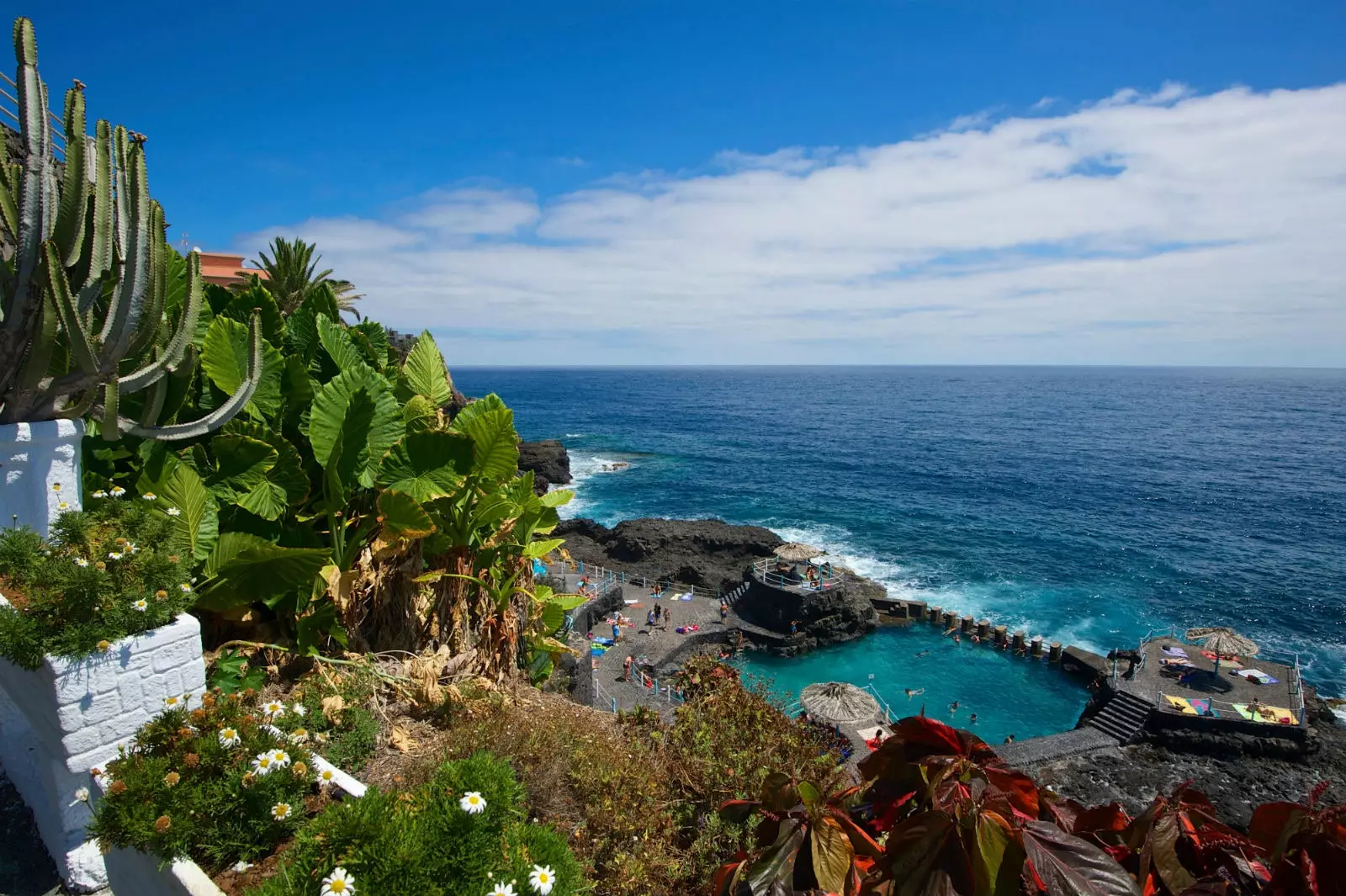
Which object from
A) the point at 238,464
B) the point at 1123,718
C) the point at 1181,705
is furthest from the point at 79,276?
the point at 1181,705

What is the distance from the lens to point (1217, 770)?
20.6m

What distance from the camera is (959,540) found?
1678 inches

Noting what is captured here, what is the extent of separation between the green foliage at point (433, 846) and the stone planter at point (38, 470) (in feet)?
13.1

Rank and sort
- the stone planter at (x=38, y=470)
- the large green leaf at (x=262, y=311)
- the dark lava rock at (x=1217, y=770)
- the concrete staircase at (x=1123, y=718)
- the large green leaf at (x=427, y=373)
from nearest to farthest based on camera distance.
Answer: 1. the stone planter at (x=38, y=470)
2. the large green leaf at (x=262, y=311)
3. the large green leaf at (x=427, y=373)
4. the dark lava rock at (x=1217, y=770)
5. the concrete staircase at (x=1123, y=718)

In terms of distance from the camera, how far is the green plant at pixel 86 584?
4.59 metres

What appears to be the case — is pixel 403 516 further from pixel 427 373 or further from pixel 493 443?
pixel 427 373

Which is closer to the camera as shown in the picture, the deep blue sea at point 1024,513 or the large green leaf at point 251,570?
the large green leaf at point 251,570

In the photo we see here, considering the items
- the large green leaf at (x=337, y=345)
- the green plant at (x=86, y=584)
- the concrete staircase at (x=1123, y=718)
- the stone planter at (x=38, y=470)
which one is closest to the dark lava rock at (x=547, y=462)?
the concrete staircase at (x=1123, y=718)

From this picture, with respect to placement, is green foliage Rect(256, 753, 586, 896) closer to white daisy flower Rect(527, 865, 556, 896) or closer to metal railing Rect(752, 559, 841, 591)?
white daisy flower Rect(527, 865, 556, 896)

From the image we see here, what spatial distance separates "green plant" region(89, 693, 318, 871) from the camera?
3920mm

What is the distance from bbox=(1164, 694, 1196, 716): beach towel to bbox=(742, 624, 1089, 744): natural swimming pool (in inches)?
115

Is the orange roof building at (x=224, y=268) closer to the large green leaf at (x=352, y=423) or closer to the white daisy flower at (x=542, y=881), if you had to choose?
the large green leaf at (x=352, y=423)

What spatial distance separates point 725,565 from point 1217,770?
21098mm

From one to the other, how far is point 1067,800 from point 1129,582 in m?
40.6
